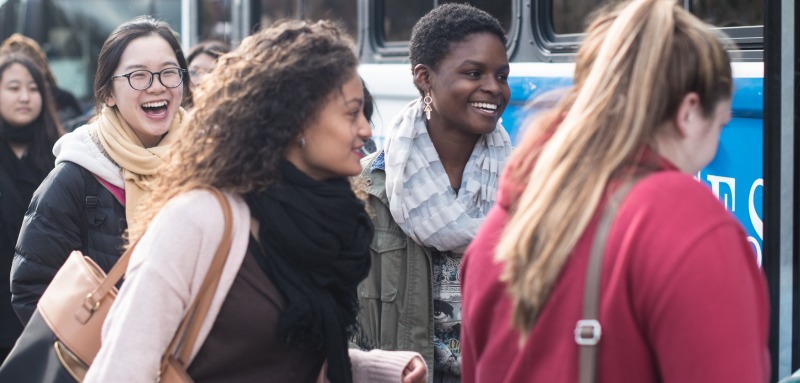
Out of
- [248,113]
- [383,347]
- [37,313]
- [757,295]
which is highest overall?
[248,113]

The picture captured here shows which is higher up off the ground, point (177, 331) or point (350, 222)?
point (350, 222)

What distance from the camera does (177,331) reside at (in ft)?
6.46

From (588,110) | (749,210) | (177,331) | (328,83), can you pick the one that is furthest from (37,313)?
(749,210)

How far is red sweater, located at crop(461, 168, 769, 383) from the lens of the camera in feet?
4.79

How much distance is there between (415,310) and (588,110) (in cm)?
126

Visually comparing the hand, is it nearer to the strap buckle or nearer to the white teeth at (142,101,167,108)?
the strap buckle

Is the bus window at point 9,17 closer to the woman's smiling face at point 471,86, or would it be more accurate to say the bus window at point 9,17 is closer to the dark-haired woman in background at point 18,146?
the dark-haired woman in background at point 18,146

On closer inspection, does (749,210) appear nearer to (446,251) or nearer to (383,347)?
(446,251)

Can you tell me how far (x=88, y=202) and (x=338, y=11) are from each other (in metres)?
3.57

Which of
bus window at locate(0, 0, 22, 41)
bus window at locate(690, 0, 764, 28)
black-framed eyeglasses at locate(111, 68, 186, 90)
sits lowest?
black-framed eyeglasses at locate(111, 68, 186, 90)

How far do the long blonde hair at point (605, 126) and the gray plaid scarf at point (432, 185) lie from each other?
1.13 metres

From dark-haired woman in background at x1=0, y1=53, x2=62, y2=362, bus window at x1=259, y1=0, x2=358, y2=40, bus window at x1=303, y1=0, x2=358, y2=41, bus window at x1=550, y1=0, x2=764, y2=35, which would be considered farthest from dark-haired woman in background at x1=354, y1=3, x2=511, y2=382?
bus window at x1=303, y1=0, x2=358, y2=41

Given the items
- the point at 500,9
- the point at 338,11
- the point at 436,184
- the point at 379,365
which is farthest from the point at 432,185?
the point at 338,11

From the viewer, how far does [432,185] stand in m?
2.89
